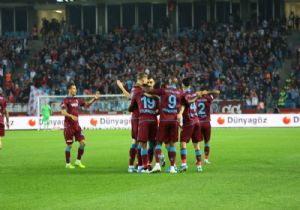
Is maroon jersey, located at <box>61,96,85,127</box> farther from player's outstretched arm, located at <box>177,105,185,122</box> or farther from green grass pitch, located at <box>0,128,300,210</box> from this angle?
player's outstretched arm, located at <box>177,105,185,122</box>

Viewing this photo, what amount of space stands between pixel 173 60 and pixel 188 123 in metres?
34.9

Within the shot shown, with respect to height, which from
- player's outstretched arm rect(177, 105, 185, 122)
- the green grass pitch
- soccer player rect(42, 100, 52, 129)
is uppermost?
player's outstretched arm rect(177, 105, 185, 122)

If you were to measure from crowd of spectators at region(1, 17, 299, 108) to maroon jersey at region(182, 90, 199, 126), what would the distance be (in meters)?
29.3

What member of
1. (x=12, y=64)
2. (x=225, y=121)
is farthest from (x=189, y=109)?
(x=12, y=64)

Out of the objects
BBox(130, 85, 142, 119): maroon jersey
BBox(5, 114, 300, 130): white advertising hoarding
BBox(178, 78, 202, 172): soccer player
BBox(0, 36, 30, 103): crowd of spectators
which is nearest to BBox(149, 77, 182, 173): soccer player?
BBox(178, 78, 202, 172): soccer player

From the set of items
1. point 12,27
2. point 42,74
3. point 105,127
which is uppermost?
point 12,27

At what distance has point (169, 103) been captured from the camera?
18297mm

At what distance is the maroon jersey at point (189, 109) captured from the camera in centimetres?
1858

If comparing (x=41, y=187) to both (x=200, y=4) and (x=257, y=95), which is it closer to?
(x=257, y=95)

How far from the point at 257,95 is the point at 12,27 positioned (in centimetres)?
2451

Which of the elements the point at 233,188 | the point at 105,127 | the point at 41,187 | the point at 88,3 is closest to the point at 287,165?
the point at 233,188

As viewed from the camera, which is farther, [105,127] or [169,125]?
[105,127]

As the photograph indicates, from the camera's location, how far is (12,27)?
6462cm

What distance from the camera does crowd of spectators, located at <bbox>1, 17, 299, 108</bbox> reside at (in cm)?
5094
